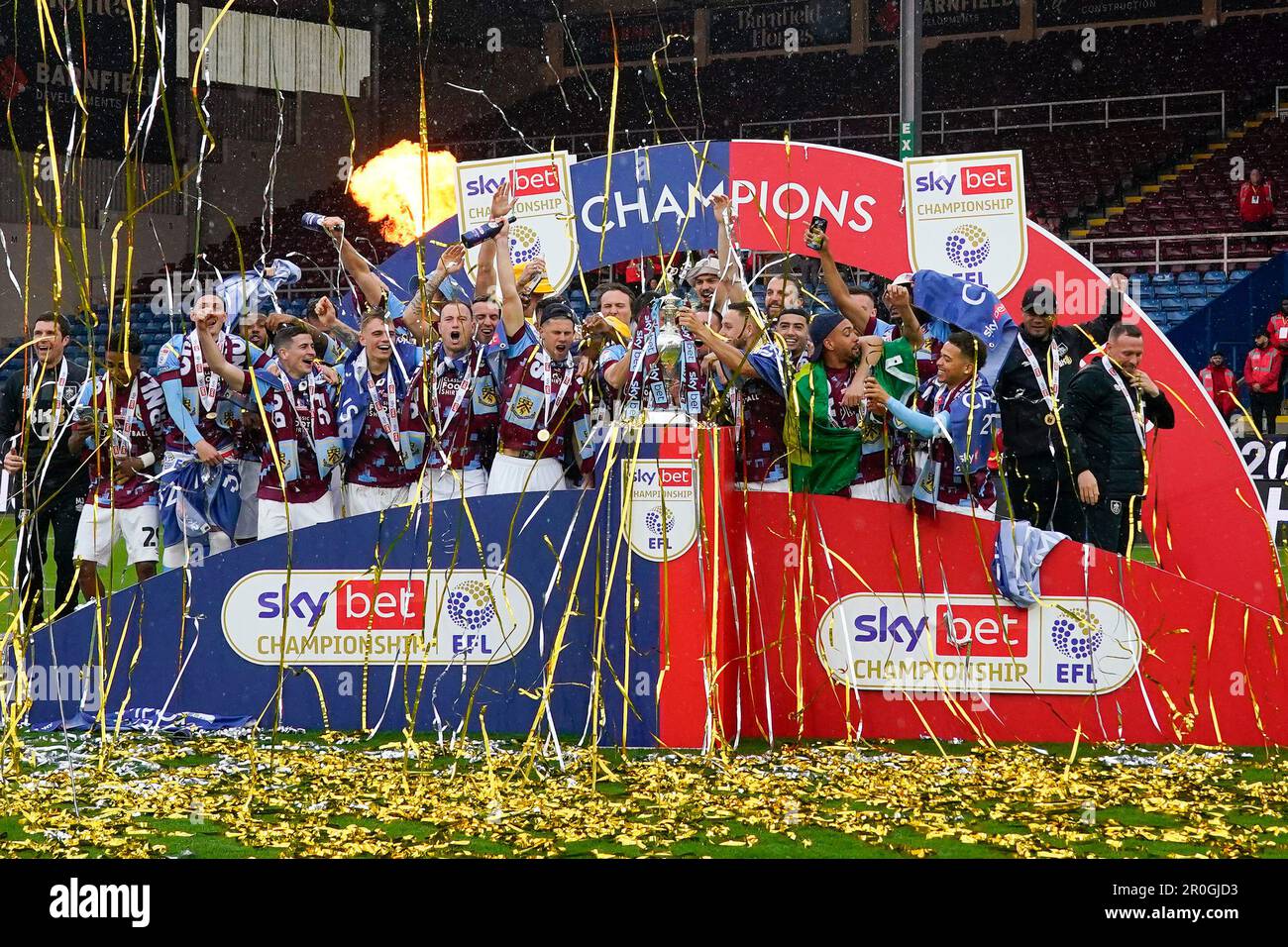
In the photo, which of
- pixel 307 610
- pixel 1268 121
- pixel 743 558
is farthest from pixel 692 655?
pixel 1268 121

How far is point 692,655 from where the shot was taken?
5.44m

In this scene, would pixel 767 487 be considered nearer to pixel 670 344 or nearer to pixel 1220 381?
pixel 670 344

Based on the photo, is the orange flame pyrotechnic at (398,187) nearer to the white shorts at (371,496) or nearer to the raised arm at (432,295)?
the raised arm at (432,295)

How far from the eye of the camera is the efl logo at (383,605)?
5836 millimetres

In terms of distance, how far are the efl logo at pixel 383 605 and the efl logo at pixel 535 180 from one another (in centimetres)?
336

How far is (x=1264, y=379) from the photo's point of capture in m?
15.0

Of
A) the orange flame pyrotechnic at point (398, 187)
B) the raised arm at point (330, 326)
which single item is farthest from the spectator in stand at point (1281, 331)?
the orange flame pyrotechnic at point (398, 187)

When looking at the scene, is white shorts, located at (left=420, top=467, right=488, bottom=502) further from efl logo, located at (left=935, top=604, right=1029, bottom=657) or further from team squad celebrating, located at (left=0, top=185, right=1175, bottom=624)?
efl logo, located at (left=935, top=604, right=1029, bottom=657)

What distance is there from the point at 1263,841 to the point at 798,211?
4.79 meters

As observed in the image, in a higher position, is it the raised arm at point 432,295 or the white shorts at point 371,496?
the raised arm at point 432,295

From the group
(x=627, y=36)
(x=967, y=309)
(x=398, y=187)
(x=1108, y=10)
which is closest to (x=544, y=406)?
(x=967, y=309)

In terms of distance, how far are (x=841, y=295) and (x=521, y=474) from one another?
1.44 metres

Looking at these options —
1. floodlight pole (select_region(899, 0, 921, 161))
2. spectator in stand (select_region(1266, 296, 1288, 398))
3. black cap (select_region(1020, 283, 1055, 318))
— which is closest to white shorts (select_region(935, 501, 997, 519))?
black cap (select_region(1020, 283, 1055, 318))

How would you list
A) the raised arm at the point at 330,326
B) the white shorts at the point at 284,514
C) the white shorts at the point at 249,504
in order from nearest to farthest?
the white shorts at the point at 284,514
the white shorts at the point at 249,504
the raised arm at the point at 330,326
